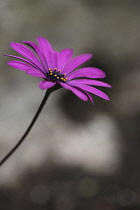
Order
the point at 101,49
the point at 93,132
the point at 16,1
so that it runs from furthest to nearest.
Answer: the point at 16,1, the point at 101,49, the point at 93,132

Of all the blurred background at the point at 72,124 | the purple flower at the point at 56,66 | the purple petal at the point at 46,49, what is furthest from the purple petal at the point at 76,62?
the blurred background at the point at 72,124

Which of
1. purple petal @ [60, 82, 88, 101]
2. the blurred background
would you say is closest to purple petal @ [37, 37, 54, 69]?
purple petal @ [60, 82, 88, 101]

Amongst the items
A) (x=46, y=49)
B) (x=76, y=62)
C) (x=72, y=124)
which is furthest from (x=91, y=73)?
(x=72, y=124)

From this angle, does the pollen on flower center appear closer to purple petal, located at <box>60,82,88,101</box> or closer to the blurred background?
purple petal, located at <box>60,82,88,101</box>

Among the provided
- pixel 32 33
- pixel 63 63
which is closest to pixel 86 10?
pixel 32 33

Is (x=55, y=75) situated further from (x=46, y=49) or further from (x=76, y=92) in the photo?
(x=76, y=92)

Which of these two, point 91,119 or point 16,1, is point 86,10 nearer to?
point 16,1

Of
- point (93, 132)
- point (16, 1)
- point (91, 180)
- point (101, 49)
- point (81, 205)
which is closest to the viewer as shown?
point (81, 205)
